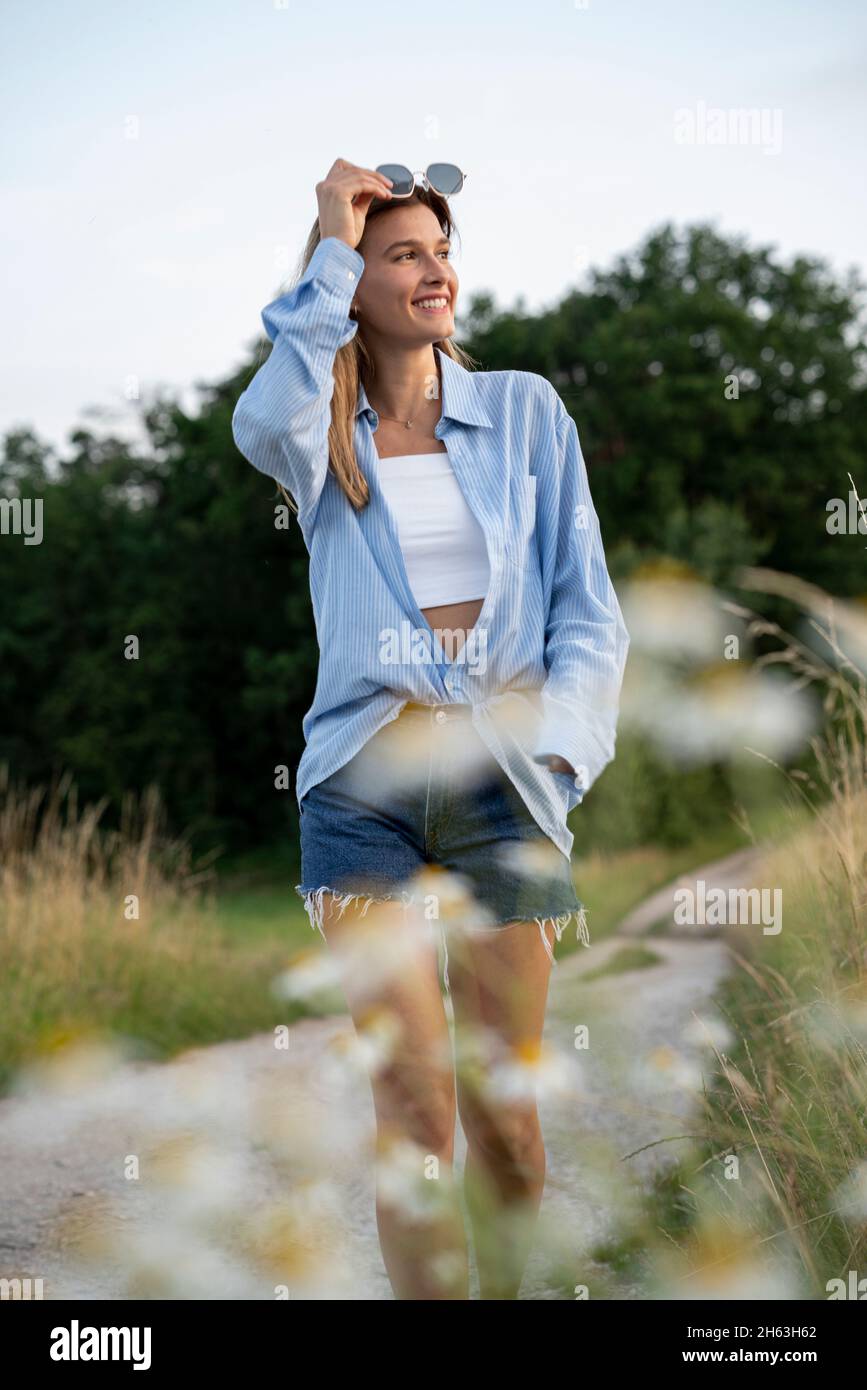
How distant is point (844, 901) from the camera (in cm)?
346

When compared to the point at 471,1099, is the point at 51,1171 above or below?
below

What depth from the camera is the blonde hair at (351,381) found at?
7.63 feet

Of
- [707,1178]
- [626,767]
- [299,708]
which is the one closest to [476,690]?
[707,1178]

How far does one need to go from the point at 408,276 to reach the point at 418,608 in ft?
1.89

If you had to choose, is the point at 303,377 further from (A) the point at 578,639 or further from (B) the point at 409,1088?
(B) the point at 409,1088

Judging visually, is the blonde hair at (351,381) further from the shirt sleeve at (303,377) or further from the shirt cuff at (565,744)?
the shirt cuff at (565,744)

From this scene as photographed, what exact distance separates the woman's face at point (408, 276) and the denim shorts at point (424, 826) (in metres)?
0.65

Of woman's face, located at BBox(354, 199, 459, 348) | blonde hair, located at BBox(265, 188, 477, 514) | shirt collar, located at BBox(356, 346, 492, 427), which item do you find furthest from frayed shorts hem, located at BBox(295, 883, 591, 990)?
woman's face, located at BBox(354, 199, 459, 348)

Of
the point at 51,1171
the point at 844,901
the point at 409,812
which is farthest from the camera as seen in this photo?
the point at 51,1171

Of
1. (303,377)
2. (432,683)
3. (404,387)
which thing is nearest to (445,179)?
(404,387)

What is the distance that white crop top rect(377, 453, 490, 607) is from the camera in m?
2.31

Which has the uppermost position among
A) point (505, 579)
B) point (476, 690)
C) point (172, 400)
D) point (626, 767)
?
point (172, 400)

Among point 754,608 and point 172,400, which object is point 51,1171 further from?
point 172,400

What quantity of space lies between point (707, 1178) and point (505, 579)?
147cm
